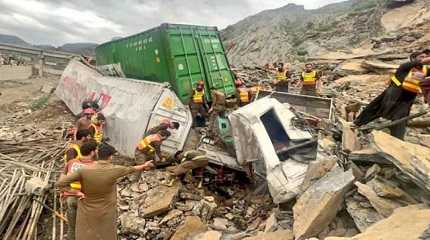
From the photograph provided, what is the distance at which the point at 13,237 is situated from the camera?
5.45 meters

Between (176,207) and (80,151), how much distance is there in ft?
7.00

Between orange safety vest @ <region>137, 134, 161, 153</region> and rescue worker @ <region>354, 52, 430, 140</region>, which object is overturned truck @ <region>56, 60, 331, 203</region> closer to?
orange safety vest @ <region>137, 134, 161, 153</region>

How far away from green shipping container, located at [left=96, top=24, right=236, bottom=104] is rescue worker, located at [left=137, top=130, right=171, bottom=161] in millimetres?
2134

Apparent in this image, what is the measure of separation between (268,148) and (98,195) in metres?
2.34

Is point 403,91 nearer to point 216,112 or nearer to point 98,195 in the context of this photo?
point 98,195

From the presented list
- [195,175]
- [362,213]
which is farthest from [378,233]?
[195,175]

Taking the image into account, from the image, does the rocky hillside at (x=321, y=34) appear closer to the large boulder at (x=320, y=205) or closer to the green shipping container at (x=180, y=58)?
the green shipping container at (x=180, y=58)

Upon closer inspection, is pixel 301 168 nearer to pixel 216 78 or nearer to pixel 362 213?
pixel 362 213

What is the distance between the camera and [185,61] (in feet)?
29.6

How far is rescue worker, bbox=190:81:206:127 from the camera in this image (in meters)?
8.80

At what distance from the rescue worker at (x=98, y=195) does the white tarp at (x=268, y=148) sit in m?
1.69

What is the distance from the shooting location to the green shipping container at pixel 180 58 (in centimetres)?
882

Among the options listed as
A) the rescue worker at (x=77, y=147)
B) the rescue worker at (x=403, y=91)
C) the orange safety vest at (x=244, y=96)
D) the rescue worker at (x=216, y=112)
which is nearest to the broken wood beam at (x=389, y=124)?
the rescue worker at (x=403, y=91)

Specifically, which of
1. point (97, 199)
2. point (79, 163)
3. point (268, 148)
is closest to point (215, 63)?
point (268, 148)
